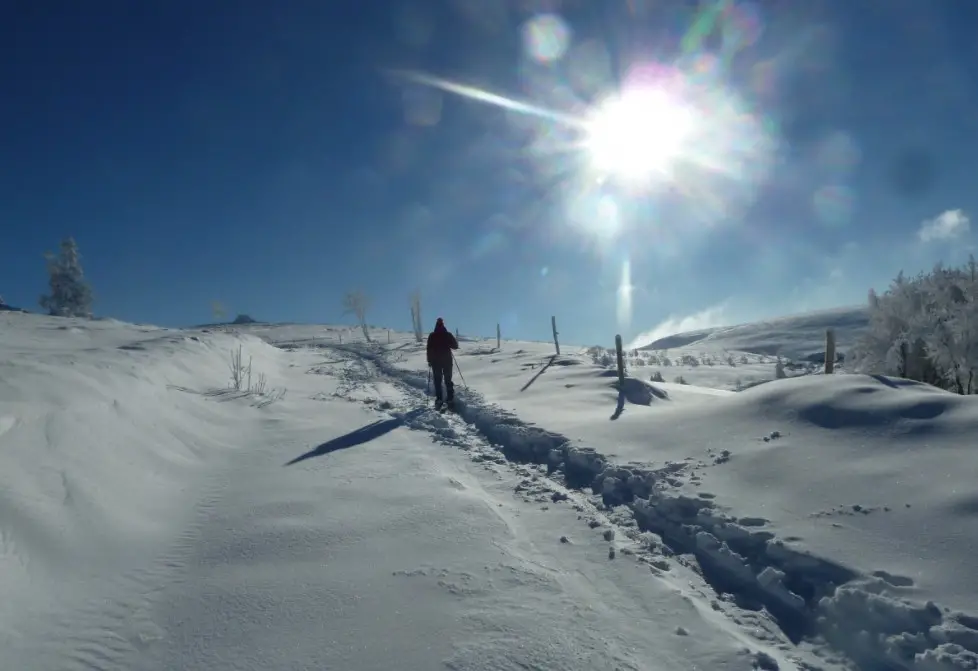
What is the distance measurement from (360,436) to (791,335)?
71.9 m

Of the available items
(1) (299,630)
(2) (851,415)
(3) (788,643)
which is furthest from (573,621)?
(2) (851,415)

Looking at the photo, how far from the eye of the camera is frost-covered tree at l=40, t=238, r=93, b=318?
179 feet

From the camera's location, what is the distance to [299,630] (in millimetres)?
3150

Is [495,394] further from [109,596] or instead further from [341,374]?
[109,596]

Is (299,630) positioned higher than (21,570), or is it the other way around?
(21,570)

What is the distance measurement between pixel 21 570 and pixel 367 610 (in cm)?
245

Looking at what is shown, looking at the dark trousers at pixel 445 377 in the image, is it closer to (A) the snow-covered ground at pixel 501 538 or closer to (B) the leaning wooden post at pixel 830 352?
(A) the snow-covered ground at pixel 501 538

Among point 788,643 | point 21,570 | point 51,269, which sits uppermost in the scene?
point 51,269

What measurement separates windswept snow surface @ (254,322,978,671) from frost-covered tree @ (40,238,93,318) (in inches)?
2556

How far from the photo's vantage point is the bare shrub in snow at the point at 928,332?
12.0 metres

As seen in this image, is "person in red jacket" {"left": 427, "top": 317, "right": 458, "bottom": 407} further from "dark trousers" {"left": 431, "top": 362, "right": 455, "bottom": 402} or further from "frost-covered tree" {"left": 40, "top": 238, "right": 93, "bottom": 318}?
"frost-covered tree" {"left": 40, "top": 238, "right": 93, "bottom": 318}

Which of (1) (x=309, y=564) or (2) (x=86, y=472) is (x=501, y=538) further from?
(2) (x=86, y=472)

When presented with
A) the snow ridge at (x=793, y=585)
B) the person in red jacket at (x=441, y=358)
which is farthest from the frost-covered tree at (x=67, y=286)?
the snow ridge at (x=793, y=585)

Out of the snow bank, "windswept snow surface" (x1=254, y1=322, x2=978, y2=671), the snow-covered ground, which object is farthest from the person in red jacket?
the snow bank
